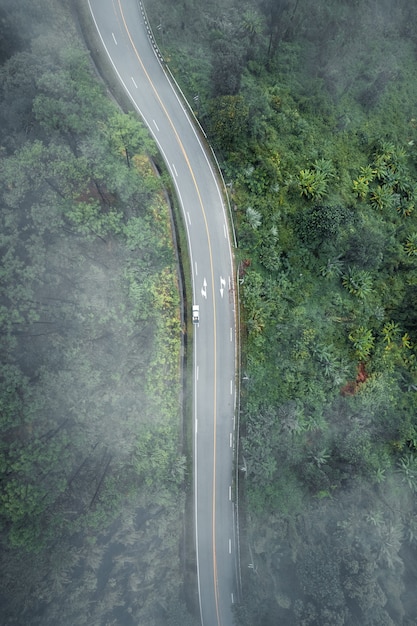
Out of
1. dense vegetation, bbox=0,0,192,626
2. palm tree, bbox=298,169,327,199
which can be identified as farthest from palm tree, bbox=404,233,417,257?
dense vegetation, bbox=0,0,192,626

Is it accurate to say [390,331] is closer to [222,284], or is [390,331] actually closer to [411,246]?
[411,246]

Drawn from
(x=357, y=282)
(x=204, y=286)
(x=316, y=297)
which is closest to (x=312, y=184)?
(x=357, y=282)

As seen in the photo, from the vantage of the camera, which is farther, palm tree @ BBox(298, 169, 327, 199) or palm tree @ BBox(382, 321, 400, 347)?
palm tree @ BBox(382, 321, 400, 347)

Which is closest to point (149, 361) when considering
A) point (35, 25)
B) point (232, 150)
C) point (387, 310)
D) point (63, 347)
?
point (63, 347)

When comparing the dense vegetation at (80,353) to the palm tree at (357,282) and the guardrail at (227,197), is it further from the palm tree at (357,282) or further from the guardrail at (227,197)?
the palm tree at (357,282)

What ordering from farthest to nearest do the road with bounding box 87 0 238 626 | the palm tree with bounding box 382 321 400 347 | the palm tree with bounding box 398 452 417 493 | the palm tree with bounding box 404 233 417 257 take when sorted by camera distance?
1. the palm tree with bounding box 404 233 417 257
2. the palm tree with bounding box 382 321 400 347
3. the road with bounding box 87 0 238 626
4. the palm tree with bounding box 398 452 417 493

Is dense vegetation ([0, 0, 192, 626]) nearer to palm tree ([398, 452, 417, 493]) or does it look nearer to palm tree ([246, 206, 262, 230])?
palm tree ([246, 206, 262, 230])

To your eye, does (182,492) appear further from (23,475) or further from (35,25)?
(35,25)
